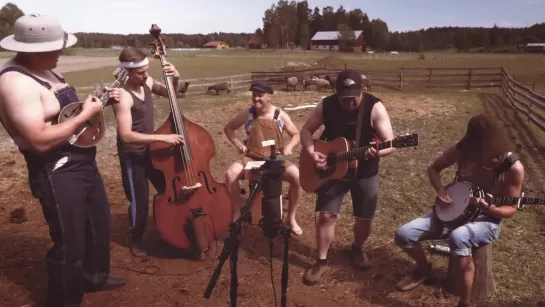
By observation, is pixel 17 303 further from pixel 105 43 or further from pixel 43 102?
pixel 105 43

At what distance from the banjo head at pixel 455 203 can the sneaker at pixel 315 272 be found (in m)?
1.29

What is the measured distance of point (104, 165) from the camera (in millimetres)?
8180

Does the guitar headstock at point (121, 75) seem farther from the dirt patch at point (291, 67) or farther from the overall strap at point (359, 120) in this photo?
the dirt patch at point (291, 67)

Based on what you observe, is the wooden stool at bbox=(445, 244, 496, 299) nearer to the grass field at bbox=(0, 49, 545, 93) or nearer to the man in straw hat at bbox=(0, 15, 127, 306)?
the man in straw hat at bbox=(0, 15, 127, 306)

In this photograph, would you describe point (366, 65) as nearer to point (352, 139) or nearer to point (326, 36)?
point (352, 139)

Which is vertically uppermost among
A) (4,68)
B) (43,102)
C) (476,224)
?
(4,68)

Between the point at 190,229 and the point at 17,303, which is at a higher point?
the point at 190,229

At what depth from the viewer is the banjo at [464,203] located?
11.2 ft

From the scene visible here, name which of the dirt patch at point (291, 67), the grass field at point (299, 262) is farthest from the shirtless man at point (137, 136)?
the dirt patch at point (291, 67)

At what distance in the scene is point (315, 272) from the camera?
4246 mm

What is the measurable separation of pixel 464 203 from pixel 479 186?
23cm

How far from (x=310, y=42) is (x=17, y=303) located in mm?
98541

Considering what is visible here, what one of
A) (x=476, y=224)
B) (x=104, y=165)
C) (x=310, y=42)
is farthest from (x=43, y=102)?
(x=310, y=42)

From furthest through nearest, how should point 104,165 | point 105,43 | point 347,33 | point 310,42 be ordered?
point 105,43, point 310,42, point 347,33, point 104,165
